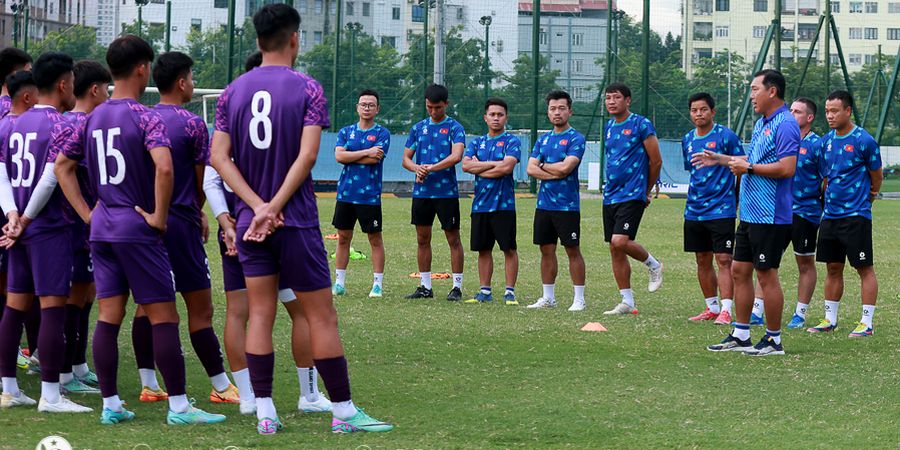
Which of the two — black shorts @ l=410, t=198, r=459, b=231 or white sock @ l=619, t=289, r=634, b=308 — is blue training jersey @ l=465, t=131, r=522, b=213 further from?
white sock @ l=619, t=289, r=634, b=308

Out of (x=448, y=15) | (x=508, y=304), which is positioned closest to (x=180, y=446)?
(x=508, y=304)

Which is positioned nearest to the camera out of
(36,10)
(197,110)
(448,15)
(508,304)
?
(508,304)

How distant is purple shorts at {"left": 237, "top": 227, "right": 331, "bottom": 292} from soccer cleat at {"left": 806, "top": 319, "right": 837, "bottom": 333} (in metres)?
5.82

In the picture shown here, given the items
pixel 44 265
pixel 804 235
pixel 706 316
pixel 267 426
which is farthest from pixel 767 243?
pixel 44 265

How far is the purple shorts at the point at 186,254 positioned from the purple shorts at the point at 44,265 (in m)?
0.71

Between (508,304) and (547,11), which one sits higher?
(547,11)

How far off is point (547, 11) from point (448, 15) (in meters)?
4.09

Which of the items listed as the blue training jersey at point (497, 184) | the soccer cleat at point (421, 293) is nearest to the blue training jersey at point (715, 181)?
the blue training jersey at point (497, 184)

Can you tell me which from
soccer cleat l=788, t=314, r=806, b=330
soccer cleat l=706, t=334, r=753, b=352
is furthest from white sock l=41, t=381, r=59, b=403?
soccer cleat l=788, t=314, r=806, b=330

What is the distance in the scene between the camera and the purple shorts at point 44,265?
265 inches

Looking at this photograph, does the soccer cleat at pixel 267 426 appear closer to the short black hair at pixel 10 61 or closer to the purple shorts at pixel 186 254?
the purple shorts at pixel 186 254

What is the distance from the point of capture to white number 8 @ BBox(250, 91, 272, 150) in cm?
584

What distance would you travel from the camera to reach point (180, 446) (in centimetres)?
566

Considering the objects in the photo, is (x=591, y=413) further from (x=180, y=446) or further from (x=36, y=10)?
(x=36, y=10)
